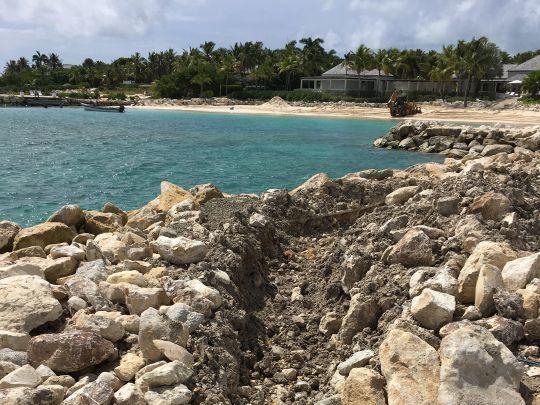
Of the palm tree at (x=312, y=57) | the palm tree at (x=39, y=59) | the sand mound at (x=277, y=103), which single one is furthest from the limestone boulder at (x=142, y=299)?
the palm tree at (x=39, y=59)

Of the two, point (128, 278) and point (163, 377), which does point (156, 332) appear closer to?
point (163, 377)

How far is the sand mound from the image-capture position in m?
82.8

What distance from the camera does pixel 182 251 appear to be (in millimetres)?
8180

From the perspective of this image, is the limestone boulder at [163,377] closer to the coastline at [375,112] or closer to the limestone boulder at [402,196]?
the limestone boulder at [402,196]

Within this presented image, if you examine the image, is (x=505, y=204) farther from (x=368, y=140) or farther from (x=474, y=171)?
(x=368, y=140)

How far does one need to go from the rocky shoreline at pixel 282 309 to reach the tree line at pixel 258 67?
226 feet

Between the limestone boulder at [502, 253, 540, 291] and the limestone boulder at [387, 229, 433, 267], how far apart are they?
131 cm

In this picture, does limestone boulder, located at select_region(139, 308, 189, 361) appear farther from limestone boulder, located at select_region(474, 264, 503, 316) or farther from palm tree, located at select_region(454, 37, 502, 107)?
palm tree, located at select_region(454, 37, 502, 107)

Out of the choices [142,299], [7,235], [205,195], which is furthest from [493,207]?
[7,235]

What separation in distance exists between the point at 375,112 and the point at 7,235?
64.2 metres

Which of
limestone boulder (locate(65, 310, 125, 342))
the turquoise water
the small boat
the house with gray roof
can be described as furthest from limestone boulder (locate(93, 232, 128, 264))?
the house with gray roof

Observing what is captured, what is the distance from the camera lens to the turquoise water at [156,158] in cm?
2288

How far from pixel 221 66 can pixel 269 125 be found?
4570 cm

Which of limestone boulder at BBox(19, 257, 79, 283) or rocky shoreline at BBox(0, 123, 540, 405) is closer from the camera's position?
rocky shoreline at BBox(0, 123, 540, 405)
